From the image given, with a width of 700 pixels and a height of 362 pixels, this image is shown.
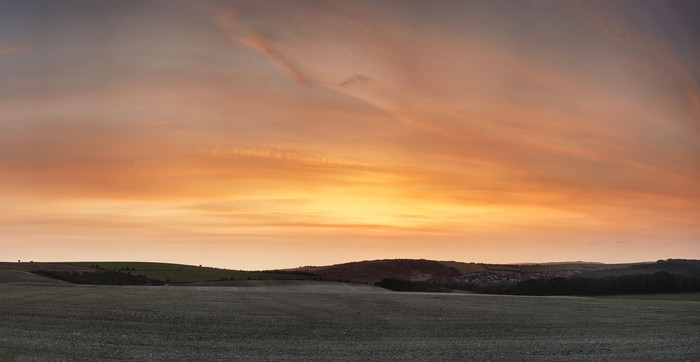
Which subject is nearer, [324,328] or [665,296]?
[324,328]

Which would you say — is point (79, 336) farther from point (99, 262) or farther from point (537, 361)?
point (99, 262)

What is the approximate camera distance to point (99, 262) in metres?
101

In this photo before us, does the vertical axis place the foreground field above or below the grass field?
below

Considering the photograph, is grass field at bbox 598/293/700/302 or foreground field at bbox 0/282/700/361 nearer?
foreground field at bbox 0/282/700/361

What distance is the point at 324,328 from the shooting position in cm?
3547

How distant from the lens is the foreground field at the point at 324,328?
26781 millimetres

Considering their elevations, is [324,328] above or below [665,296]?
below

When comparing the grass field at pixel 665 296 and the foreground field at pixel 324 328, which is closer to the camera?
the foreground field at pixel 324 328

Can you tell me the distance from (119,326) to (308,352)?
1213cm

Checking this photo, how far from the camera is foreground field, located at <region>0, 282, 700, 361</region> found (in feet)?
87.9

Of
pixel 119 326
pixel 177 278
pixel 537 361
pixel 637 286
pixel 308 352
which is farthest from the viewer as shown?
pixel 177 278

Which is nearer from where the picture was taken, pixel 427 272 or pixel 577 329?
pixel 577 329

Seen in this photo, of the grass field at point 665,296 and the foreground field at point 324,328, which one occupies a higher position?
the grass field at point 665,296

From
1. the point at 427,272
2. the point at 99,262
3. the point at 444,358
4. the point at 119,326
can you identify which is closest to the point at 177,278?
the point at 99,262
